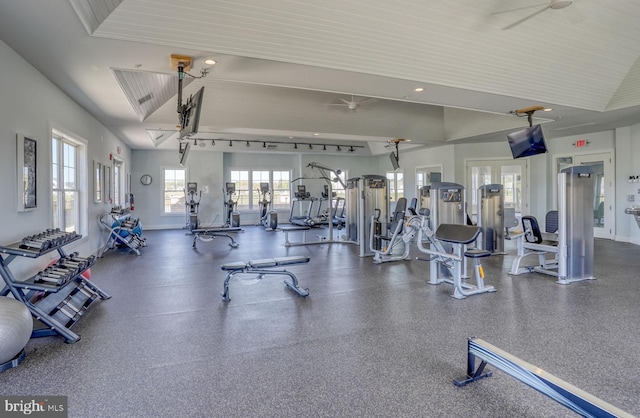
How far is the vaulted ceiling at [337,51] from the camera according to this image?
327 cm

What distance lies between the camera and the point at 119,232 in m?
7.46

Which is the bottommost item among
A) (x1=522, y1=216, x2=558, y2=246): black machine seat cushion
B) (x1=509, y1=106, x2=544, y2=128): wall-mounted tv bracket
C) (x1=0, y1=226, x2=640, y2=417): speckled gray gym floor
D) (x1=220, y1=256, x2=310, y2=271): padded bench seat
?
(x1=0, y1=226, x2=640, y2=417): speckled gray gym floor

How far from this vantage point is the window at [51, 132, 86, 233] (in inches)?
195

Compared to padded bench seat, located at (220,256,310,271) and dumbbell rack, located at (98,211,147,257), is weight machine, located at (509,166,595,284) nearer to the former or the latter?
padded bench seat, located at (220,256,310,271)

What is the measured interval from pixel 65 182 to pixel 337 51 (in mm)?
4639

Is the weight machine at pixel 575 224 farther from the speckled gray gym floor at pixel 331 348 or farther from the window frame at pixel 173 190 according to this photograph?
the window frame at pixel 173 190

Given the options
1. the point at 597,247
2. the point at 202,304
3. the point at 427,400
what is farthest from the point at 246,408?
the point at 597,247

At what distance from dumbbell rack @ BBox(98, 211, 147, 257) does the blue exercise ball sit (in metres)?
4.78

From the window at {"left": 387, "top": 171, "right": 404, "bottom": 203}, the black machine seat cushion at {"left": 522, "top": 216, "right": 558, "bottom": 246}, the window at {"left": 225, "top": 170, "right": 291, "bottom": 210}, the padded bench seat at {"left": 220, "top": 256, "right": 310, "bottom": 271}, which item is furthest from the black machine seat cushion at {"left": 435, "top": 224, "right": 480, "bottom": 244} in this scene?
the window at {"left": 225, "top": 170, "right": 291, "bottom": 210}

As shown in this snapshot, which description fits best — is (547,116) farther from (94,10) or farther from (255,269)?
(94,10)

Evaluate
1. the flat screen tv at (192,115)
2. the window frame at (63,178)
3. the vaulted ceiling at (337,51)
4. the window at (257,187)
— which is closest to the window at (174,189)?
the window at (257,187)

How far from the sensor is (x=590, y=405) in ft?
5.32

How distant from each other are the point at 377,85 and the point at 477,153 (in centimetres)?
678

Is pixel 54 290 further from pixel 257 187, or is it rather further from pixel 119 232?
pixel 257 187
